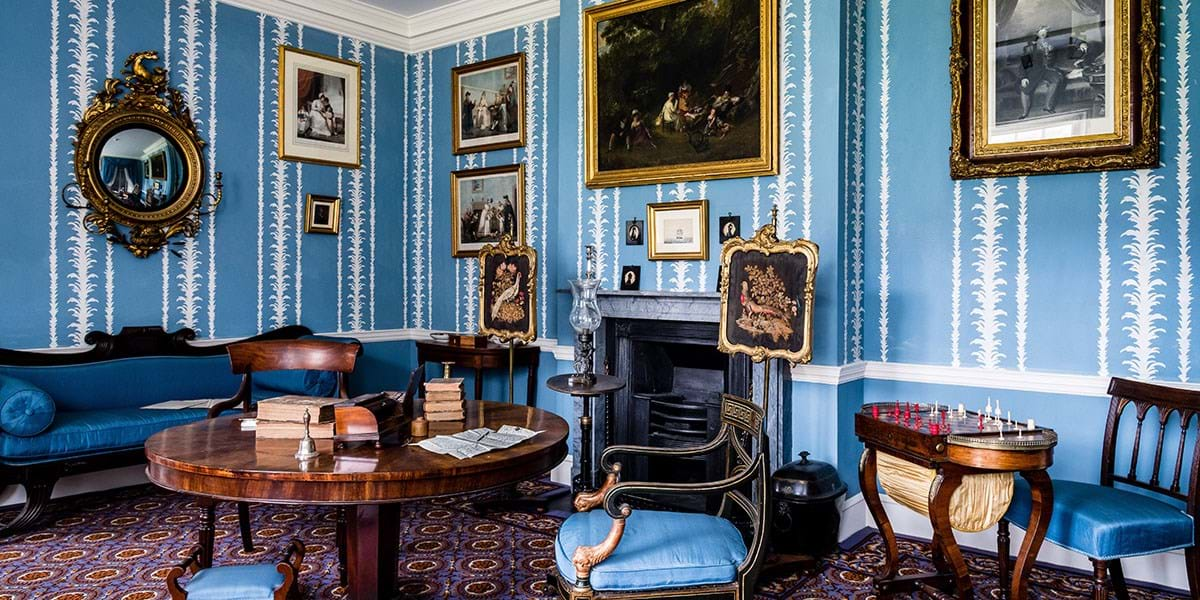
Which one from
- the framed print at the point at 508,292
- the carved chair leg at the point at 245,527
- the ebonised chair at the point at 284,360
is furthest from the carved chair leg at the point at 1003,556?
the carved chair leg at the point at 245,527

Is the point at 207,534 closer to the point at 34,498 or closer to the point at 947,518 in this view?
the point at 34,498

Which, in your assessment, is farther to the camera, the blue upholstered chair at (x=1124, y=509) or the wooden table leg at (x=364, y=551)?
the blue upholstered chair at (x=1124, y=509)

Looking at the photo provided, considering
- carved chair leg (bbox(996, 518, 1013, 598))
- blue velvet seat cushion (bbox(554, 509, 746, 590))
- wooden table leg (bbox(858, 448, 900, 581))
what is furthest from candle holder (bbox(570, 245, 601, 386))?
carved chair leg (bbox(996, 518, 1013, 598))

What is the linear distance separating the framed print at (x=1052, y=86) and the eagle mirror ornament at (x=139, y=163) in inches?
202

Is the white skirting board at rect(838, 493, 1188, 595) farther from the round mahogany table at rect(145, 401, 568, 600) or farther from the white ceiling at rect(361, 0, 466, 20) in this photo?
the white ceiling at rect(361, 0, 466, 20)

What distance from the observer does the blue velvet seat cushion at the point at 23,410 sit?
4145 mm

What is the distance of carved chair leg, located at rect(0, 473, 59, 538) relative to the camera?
14.1 ft

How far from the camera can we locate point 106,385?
16.4 ft

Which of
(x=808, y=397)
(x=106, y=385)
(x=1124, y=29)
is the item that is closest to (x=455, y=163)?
(x=106, y=385)

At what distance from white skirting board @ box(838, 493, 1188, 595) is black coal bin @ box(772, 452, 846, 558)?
1.13 feet

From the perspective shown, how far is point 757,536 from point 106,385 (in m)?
4.49

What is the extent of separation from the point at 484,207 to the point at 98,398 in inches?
121

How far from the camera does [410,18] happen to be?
6.85 meters

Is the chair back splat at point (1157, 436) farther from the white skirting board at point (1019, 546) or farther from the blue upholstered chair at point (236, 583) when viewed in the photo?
the blue upholstered chair at point (236, 583)
